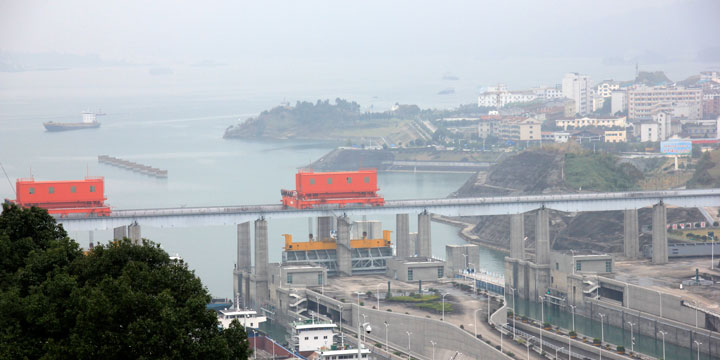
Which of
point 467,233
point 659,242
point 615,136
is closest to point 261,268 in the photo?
point 659,242

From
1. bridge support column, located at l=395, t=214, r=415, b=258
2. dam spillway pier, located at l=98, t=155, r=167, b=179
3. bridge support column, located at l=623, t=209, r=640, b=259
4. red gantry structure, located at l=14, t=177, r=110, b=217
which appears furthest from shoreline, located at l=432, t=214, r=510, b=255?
dam spillway pier, located at l=98, t=155, r=167, b=179

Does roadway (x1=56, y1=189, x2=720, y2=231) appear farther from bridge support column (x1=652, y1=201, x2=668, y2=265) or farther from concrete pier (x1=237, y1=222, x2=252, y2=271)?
bridge support column (x1=652, y1=201, x2=668, y2=265)

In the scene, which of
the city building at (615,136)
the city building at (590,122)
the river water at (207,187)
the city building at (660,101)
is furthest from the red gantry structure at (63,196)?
the city building at (660,101)

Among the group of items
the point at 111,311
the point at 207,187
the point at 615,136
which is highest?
the point at 615,136

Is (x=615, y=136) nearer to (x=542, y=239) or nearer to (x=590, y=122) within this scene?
(x=590, y=122)

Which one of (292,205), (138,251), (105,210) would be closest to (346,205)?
(292,205)

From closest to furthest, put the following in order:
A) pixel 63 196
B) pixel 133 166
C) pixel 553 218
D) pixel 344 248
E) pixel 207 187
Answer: pixel 63 196
pixel 344 248
pixel 553 218
pixel 207 187
pixel 133 166
